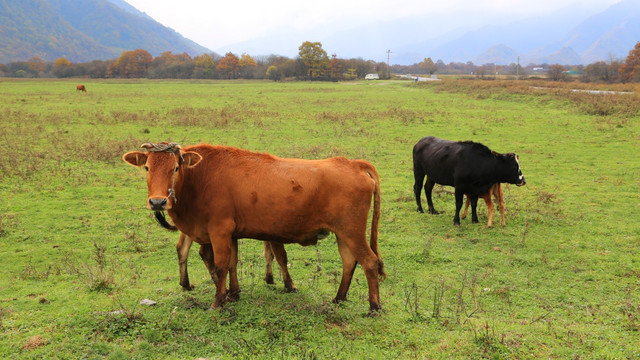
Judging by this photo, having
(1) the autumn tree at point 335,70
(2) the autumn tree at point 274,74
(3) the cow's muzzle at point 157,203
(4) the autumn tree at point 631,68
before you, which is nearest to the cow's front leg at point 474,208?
(3) the cow's muzzle at point 157,203

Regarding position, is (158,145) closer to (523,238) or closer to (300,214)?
(300,214)

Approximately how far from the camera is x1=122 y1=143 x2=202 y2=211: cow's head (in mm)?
5265

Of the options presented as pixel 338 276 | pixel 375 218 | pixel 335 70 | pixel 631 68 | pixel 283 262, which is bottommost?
pixel 338 276

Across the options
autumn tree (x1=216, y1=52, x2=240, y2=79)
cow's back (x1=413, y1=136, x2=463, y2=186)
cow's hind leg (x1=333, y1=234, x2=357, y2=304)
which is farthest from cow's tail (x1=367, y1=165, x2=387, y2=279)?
autumn tree (x1=216, y1=52, x2=240, y2=79)

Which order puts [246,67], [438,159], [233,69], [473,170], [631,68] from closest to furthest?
1. [473,170]
2. [438,159]
3. [631,68]
4. [233,69]
5. [246,67]

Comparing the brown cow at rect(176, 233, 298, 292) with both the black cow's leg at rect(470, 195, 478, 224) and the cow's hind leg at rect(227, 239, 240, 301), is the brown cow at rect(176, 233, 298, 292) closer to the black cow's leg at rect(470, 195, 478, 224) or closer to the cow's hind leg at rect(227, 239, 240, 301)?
the cow's hind leg at rect(227, 239, 240, 301)

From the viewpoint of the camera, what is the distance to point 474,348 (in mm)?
4770

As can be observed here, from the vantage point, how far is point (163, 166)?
17.7ft

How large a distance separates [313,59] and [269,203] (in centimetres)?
9699

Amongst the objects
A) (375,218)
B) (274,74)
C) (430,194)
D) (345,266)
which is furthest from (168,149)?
(274,74)

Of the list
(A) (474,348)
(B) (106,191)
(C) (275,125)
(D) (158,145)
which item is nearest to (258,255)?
(D) (158,145)

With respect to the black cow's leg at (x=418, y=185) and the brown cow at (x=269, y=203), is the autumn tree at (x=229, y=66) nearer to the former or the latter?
the black cow's leg at (x=418, y=185)

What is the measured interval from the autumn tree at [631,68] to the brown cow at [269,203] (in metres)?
74.6

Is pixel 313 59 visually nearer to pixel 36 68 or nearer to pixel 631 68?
pixel 631 68
